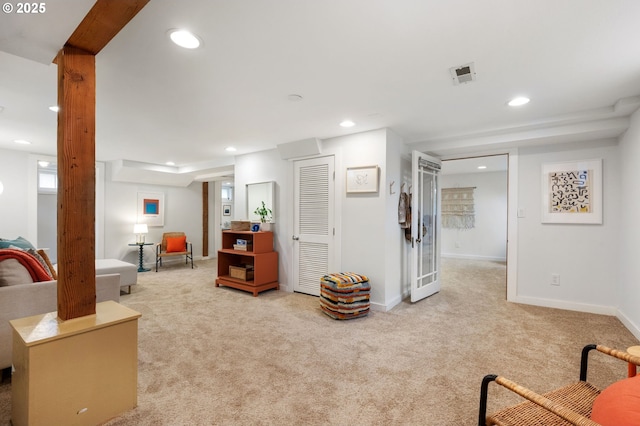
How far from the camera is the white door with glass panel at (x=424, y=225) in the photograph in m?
3.84

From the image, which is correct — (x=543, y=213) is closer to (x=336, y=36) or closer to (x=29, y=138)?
(x=336, y=36)

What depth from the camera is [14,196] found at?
4.87 m

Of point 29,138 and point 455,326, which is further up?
point 29,138

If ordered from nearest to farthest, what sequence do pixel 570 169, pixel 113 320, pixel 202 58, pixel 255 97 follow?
pixel 113 320 < pixel 202 58 < pixel 255 97 < pixel 570 169

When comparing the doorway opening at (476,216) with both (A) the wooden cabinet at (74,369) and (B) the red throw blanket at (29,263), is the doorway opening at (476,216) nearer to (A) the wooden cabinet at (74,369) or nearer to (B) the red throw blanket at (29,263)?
(A) the wooden cabinet at (74,369)

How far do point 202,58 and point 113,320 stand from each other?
171 centimetres

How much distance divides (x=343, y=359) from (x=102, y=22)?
8.61 ft

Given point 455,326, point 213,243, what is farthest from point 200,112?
point 213,243

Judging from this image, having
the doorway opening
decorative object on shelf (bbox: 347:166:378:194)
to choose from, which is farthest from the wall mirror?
the doorway opening

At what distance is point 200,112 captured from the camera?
3092 mm

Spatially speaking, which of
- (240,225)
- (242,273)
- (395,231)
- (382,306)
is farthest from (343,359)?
(240,225)

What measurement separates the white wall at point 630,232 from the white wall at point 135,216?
7703 millimetres

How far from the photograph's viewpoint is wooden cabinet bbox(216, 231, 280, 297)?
4289 mm

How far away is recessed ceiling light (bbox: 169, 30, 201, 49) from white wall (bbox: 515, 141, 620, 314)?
397 centimetres
